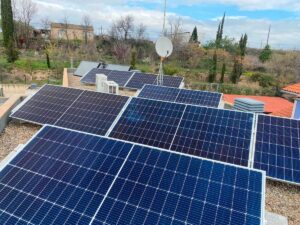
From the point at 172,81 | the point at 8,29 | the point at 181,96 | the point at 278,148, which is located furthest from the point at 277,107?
the point at 8,29

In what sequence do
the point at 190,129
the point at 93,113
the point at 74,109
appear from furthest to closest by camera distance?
the point at 74,109, the point at 93,113, the point at 190,129

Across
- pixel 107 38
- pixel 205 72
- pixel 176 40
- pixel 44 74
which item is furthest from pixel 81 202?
pixel 107 38

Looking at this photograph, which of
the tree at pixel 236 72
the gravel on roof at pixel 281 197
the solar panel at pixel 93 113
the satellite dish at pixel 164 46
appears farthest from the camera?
the tree at pixel 236 72

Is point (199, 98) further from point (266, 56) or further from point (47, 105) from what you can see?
point (266, 56)

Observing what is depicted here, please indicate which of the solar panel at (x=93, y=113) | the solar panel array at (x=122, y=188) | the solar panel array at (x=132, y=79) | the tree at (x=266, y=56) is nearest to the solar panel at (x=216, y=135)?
the solar panel at (x=93, y=113)

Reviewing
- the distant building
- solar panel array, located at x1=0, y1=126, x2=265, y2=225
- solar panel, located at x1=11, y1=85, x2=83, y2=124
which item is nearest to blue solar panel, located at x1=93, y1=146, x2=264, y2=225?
solar panel array, located at x1=0, y1=126, x2=265, y2=225

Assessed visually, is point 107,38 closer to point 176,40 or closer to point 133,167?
point 176,40

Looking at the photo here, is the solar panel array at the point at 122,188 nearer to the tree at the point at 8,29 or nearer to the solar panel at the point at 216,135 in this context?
the solar panel at the point at 216,135
